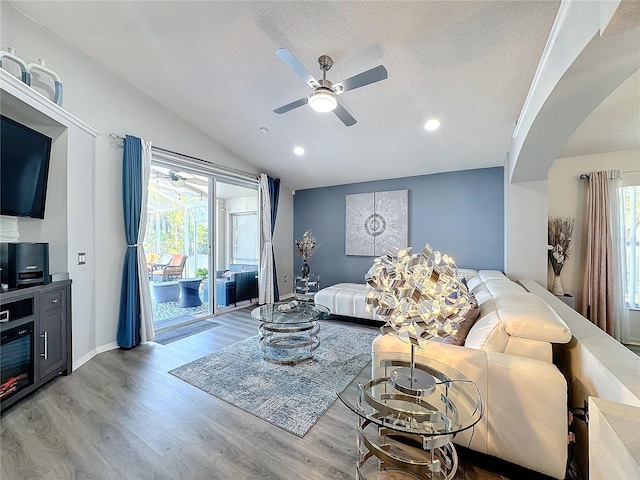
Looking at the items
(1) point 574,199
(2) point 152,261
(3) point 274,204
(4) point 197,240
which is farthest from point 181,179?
(1) point 574,199

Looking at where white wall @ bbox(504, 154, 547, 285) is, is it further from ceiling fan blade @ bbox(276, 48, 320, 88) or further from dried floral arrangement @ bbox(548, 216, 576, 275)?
ceiling fan blade @ bbox(276, 48, 320, 88)

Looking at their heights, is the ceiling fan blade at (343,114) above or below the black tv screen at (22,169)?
above

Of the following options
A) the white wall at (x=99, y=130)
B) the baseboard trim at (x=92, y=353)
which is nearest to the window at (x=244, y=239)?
the white wall at (x=99, y=130)

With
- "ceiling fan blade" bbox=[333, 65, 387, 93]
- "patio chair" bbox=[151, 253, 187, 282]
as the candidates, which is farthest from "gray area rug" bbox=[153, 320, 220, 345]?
"ceiling fan blade" bbox=[333, 65, 387, 93]

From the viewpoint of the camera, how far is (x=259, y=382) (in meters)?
2.33

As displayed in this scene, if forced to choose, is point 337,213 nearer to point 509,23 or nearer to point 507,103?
point 507,103

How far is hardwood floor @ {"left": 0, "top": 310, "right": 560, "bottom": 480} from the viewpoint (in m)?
1.43

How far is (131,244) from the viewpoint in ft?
10.4

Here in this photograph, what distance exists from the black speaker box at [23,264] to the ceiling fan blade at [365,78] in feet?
9.51

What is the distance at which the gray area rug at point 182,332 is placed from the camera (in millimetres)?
3346

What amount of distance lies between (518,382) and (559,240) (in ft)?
11.0

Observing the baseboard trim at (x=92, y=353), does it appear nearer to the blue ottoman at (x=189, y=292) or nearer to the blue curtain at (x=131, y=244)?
the blue curtain at (x=131, y=244)

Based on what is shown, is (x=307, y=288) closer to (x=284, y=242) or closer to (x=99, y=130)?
(x=284, y=242)

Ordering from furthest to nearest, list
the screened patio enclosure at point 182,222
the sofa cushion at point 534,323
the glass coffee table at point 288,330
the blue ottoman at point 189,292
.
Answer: the blue ottoman at point 189,292 → the screened patio enclosure at point 182,222 → the glass coffee table at point 288,330 → the sofa cushion at point 534,323
